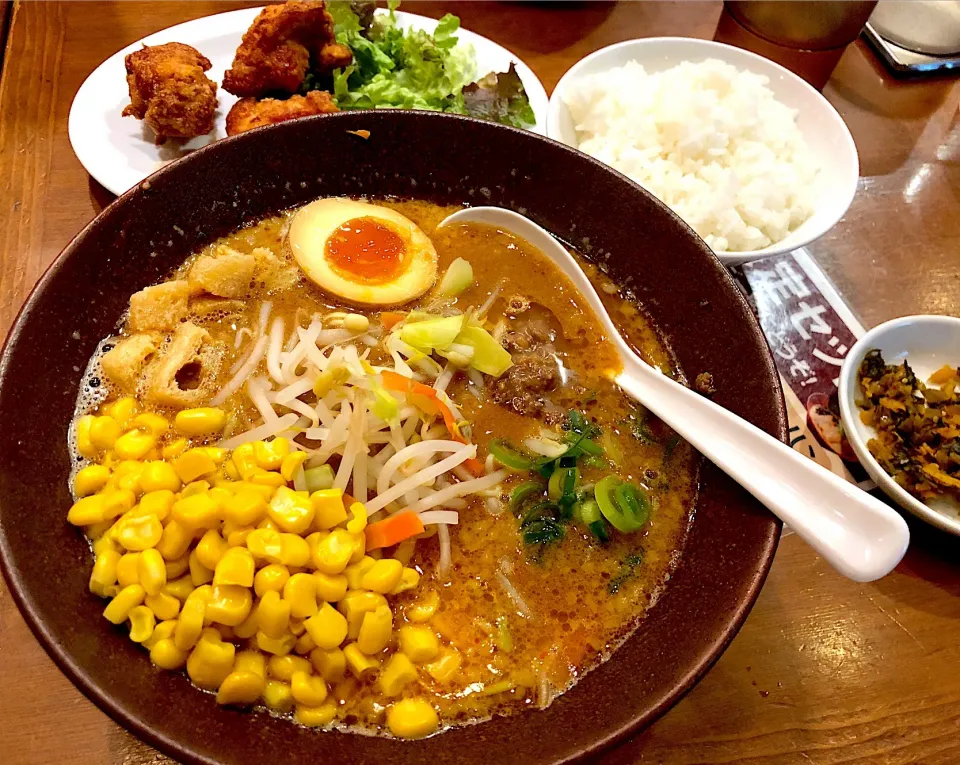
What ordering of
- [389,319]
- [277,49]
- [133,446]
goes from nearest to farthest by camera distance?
[133,446] → [389,319] → [277,49]

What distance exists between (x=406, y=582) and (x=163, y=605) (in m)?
0.42

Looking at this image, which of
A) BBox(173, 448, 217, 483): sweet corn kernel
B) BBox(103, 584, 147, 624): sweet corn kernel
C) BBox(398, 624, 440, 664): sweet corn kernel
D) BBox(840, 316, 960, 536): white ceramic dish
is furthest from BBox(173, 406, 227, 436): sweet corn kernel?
BBox(840, 316, 960, 536): white ceramic dish

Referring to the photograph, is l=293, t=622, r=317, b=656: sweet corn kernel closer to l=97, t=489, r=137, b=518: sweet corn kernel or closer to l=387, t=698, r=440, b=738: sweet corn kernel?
l=387, t=698, r=440, b=738: sweet corn kernel

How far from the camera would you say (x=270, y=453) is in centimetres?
126

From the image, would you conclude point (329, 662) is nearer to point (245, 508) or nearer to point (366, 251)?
point (245, 508)

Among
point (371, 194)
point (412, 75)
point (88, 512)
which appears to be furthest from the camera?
point (412, 75)

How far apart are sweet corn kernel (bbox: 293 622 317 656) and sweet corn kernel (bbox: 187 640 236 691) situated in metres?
0.11

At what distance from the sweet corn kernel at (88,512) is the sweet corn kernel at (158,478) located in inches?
2.9

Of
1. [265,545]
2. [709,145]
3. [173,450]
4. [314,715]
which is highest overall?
Result: [709,145]

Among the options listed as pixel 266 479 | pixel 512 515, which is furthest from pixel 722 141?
pixel 266 479

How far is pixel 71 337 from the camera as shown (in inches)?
54.6

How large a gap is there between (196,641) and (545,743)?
2.00 ft

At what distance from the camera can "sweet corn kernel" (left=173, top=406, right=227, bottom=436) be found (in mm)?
1390

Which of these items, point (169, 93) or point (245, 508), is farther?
point (169, 93)
